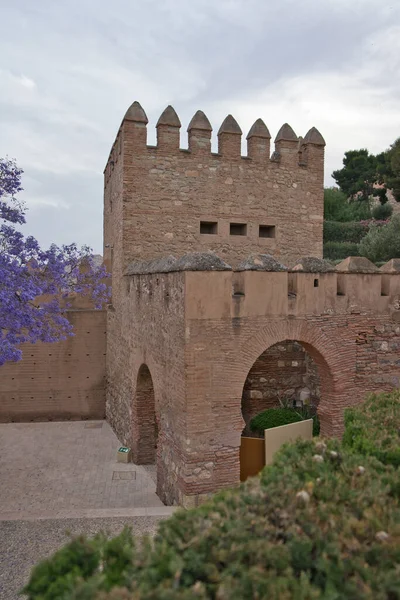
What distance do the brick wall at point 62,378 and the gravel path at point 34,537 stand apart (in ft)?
22.8

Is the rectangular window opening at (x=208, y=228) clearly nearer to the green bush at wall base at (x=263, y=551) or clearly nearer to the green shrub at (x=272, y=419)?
the green shrub at (x=272, y=419)

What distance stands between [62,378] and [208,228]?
5.89 m

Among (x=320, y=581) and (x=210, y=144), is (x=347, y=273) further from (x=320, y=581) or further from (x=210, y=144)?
(x=320, y=581)

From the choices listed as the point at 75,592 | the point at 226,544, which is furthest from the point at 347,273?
the point at 75,592

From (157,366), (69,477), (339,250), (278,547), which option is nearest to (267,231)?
(157,366)

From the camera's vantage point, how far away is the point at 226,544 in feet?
8.80

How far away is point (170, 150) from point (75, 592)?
979 cm

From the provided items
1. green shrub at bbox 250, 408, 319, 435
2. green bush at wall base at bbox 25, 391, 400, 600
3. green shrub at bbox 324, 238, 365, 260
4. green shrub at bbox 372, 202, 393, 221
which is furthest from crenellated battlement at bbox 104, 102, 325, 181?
green shrub at bbox 372, 202, 393, 221

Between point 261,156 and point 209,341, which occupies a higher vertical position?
point 261,156

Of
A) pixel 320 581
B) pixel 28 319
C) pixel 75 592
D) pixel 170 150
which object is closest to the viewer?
pixel 75 592

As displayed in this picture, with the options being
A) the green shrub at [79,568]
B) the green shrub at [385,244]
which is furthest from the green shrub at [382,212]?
the green shrub at [79,568]

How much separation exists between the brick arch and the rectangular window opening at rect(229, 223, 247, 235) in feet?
13.9

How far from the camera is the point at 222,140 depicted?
11383 millimetres

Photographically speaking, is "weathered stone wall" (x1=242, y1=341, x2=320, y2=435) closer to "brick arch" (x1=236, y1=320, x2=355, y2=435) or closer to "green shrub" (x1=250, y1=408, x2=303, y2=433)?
"green shrub" (x1=250, y1=408, x2=303, y2=433)
